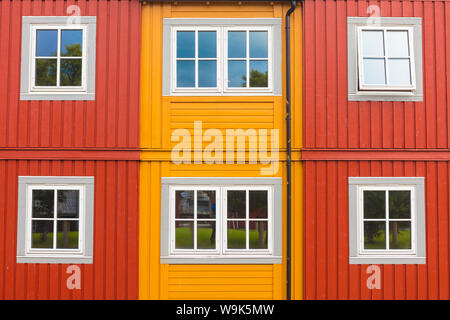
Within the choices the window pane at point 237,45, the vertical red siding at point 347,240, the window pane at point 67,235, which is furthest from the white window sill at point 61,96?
the vertical red siding at point 347,240

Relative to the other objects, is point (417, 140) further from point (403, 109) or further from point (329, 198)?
point (329, 198)

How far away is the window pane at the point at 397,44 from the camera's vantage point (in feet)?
20.7

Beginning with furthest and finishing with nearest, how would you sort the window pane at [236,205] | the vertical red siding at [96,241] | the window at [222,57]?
the window at [222,57] < the window pane at [236,205] < the vertical red siding at [96,241]

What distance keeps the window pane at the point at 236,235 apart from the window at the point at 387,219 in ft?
6.49

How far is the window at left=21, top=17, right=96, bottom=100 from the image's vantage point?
20.5 ft

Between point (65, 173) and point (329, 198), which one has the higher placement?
point (65, 173)

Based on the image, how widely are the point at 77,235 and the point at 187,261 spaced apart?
206 centimetres

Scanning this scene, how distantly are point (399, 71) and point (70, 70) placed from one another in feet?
20.1

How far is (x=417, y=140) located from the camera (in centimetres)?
623

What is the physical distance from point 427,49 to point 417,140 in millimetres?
1733

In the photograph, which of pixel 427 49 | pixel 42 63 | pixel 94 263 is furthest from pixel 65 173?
pixel 427 49

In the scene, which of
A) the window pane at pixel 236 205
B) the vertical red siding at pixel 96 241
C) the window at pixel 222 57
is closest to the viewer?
the vertical red siding at pixel 96 241

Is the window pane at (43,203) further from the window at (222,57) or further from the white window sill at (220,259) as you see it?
the window at (222,57)

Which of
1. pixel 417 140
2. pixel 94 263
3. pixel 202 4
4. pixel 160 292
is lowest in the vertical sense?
pixel 160 292
